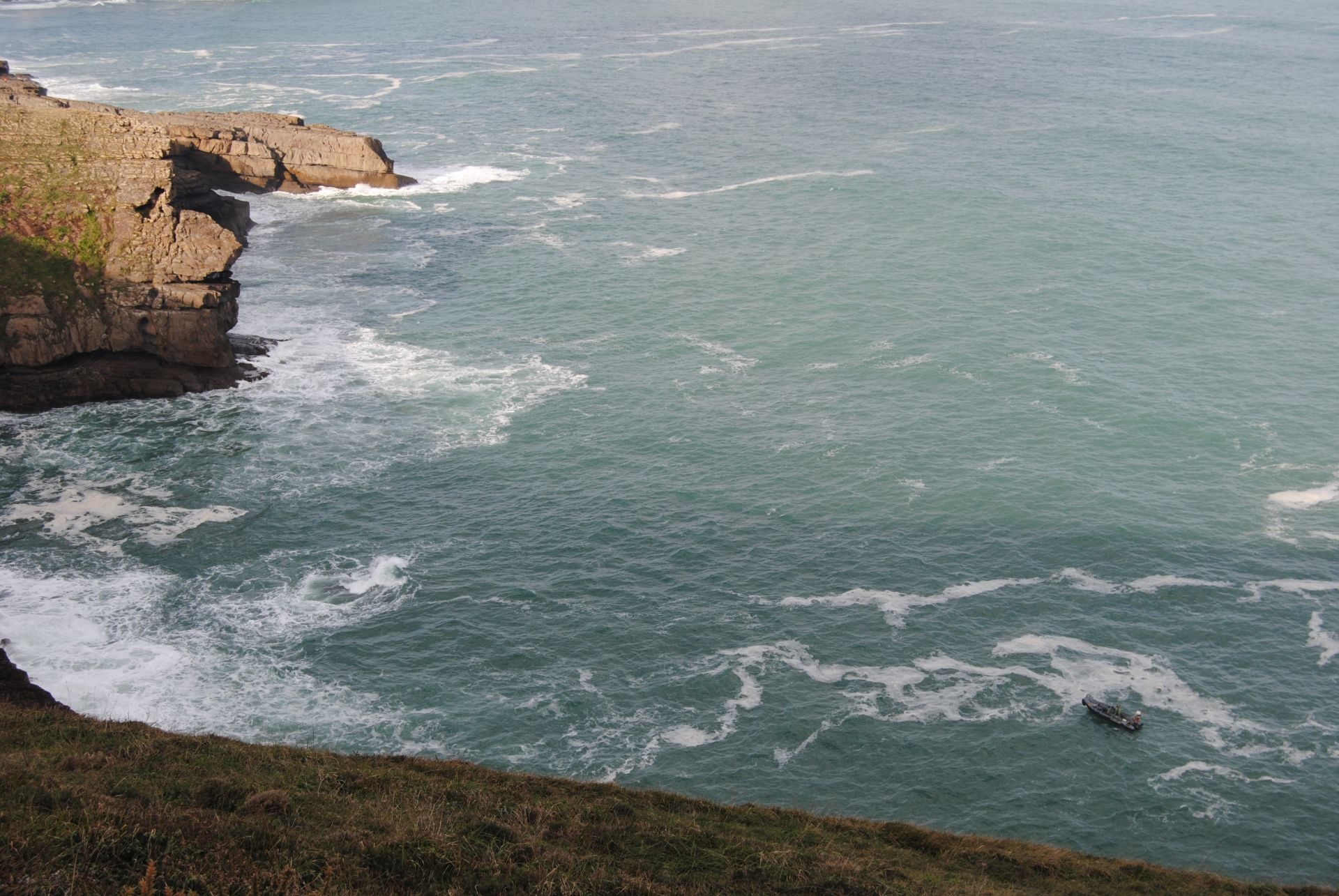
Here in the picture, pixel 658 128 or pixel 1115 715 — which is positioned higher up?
pixel 658 128

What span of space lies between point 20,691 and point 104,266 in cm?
4665

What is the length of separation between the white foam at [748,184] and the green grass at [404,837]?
104m

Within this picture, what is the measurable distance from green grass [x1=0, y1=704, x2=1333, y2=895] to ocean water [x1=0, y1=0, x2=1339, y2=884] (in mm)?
6563

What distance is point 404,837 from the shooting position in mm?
41938

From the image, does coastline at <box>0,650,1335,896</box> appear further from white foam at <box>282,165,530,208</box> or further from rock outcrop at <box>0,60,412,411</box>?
white foam at <box>282,165,530,208</box>

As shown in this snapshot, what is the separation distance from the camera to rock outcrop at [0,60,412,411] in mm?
89875

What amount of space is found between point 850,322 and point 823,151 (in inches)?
2399

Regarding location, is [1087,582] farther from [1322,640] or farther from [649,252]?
[649,252]

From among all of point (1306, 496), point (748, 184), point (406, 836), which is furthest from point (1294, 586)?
point (748, 184)

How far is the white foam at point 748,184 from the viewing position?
147250 millimetres

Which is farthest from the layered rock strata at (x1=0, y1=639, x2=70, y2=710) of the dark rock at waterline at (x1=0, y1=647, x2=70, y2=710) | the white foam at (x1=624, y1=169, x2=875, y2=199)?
the white foam at (x1=624, y1=169, x2=875, y2=199)

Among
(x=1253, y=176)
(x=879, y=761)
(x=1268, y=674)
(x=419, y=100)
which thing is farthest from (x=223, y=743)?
(x=419, y=100)

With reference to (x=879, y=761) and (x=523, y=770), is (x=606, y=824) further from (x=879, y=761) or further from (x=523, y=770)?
(x=879, y=761)

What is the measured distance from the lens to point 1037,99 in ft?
612
